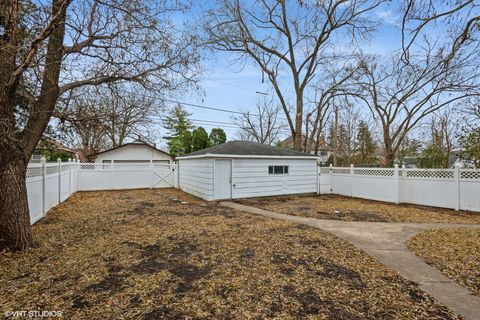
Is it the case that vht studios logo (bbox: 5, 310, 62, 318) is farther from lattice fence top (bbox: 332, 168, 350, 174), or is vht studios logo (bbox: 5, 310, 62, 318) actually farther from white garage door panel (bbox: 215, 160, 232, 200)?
lattice fence top (bbox: 332, 168, 350, 174)

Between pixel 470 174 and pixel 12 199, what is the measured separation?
37.7 feet

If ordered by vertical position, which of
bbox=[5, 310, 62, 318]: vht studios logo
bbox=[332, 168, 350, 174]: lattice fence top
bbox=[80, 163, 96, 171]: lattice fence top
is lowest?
bbox=[5, 310, 62, 318]: vht studios logo

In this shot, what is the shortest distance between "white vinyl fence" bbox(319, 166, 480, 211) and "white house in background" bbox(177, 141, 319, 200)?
1.93 meters

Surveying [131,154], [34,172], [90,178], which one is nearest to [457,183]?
[34,172]

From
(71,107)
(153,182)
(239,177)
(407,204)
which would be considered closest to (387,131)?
(407,204)

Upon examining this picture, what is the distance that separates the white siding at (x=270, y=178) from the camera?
10.5 meters

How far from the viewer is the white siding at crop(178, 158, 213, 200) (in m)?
10.1

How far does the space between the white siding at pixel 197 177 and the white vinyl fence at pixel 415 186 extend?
21.9ft

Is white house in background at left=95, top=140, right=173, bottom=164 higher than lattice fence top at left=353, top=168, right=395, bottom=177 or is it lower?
higher

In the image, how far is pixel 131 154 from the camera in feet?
61.3

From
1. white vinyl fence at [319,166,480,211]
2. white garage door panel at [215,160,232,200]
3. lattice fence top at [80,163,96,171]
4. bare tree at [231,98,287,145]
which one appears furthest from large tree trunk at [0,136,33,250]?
bare tree at [231,98,287,145]

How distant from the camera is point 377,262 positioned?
3805mm

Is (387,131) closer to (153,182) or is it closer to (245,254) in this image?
(153,182)

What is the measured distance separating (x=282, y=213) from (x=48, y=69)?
21.7 ft
